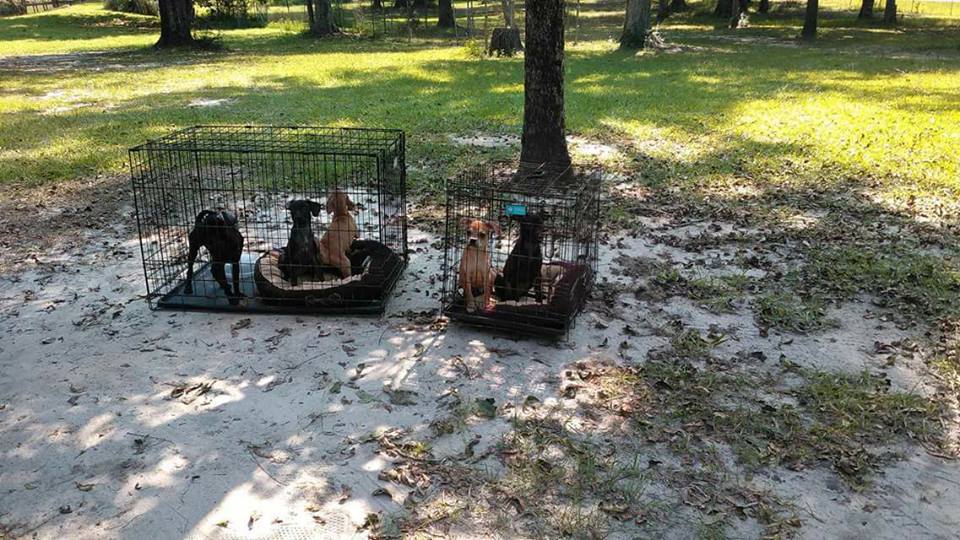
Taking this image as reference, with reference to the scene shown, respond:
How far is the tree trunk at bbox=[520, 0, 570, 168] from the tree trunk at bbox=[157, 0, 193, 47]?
64.8 ft

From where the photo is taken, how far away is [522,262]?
5.13m

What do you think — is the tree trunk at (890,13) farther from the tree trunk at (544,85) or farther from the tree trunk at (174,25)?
the tree trunk at (544,85)

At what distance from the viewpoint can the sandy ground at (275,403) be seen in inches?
130

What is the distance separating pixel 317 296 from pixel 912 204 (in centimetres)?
645

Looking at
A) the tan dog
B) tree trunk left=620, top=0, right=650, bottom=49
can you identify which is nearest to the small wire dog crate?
the tan dog

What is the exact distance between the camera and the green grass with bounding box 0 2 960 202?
9.48m

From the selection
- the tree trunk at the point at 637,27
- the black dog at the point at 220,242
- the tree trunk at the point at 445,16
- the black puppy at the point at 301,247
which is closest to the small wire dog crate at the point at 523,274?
the black puppy at the point at 301,247

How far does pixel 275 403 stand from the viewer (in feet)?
13.8

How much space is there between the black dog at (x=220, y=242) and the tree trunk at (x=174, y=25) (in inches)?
844

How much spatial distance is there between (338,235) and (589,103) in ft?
30.6

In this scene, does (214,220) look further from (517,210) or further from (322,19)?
(322,19)

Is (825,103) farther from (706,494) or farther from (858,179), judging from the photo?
(706,494)

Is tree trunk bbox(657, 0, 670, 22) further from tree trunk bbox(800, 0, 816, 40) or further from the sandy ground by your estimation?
the sandy ground

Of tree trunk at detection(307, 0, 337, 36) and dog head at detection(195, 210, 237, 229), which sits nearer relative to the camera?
dog head at detection(195, 210, 237, 229)
